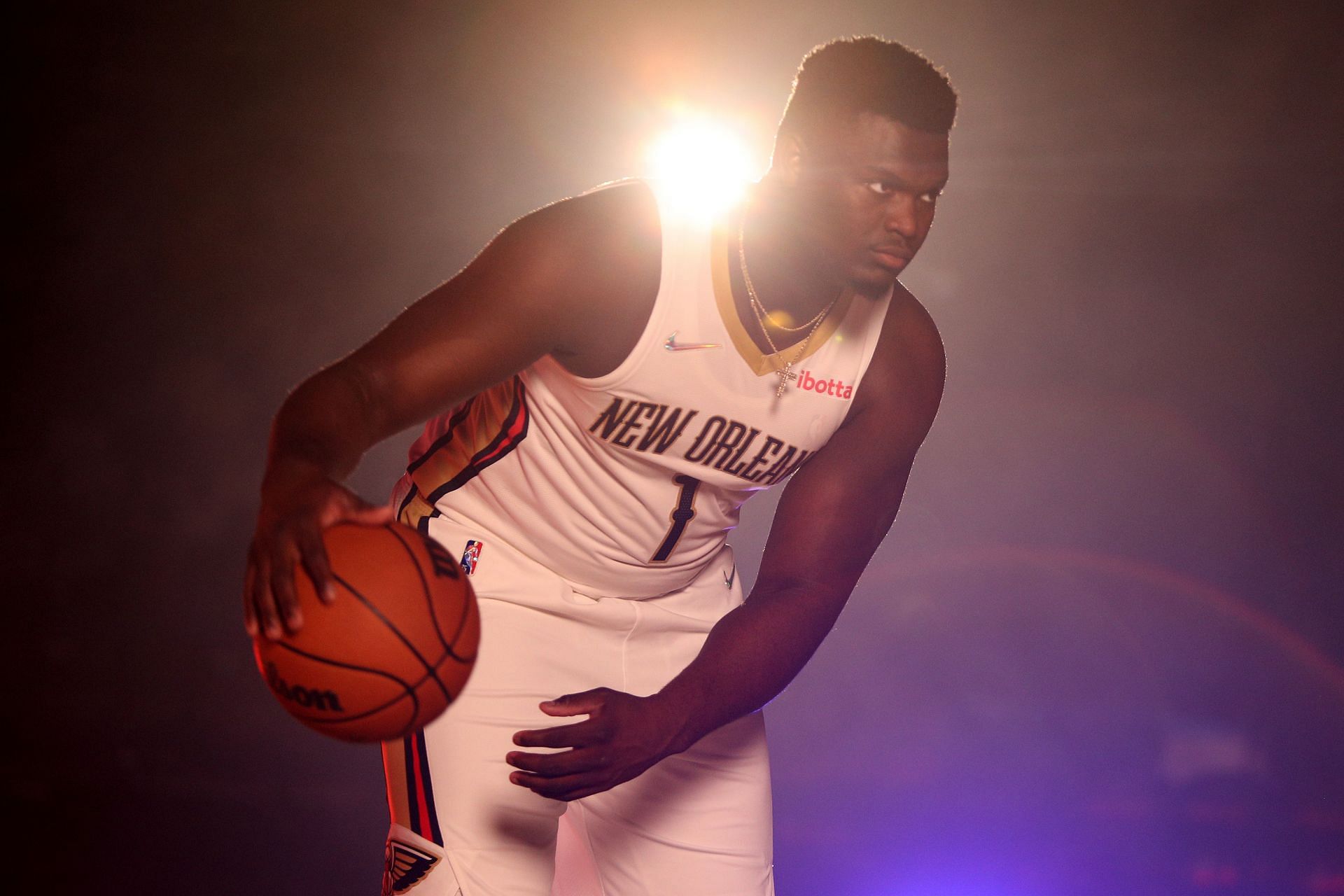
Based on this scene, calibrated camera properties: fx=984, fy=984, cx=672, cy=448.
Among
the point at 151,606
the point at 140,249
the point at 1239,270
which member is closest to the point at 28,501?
the point at 151,606

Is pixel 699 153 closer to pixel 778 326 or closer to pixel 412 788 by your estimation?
pixel 778 326

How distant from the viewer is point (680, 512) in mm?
1813

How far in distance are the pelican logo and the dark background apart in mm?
2143

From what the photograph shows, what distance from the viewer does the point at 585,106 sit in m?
3.57

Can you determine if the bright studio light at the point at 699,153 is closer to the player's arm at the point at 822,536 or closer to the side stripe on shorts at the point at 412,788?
the player's arm at the point at 822,536

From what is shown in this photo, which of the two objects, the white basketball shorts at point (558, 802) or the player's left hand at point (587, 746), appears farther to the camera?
the white basketball shorts at point (558, 802)

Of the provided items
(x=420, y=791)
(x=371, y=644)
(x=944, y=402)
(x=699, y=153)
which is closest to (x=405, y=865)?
(x=420, y=791)

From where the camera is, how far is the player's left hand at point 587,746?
4.50 feet

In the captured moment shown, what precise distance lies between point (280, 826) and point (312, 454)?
3.09 meters

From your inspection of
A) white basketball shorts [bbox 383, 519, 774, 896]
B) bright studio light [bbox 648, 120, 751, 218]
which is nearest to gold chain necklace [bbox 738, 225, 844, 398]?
white basketball shorts [bbox 383, 519, 774, 896]

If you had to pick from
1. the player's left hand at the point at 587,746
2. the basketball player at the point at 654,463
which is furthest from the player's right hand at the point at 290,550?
the player's left hand at the point at 587,746

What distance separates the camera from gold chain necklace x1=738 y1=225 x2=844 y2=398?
5.74 feet

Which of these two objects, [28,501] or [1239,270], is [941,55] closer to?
[1239,270]

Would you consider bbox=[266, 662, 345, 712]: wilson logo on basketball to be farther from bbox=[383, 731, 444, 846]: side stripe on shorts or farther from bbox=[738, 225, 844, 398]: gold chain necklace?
bbox=[738, 225, 844, 398]: gold chain necklace
